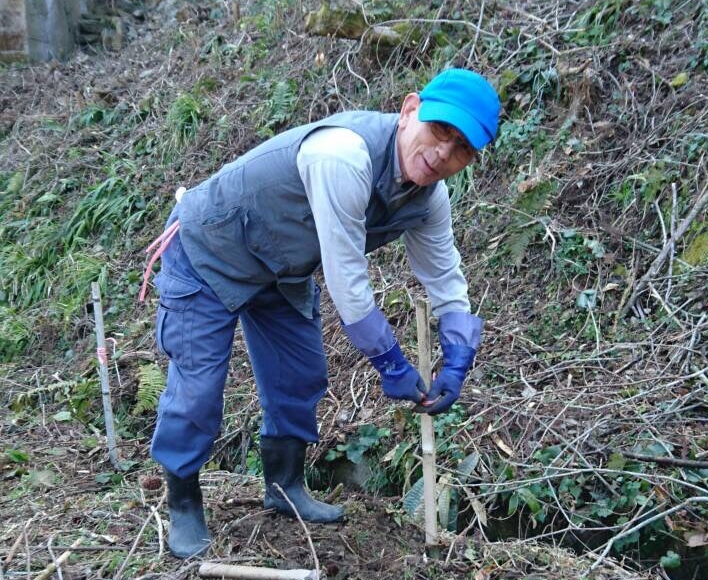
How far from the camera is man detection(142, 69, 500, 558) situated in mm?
2506

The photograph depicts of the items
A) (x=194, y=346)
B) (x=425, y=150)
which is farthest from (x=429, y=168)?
(x=194, y=346)

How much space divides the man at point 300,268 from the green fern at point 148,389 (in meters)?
1.81

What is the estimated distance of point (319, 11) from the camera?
682 centimetres

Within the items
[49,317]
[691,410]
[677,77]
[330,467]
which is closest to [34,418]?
[49,317]

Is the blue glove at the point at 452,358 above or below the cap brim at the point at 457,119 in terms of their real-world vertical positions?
below

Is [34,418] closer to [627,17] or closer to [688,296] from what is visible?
[688,296]

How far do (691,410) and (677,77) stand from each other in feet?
8.49

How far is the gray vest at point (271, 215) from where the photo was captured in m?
2.65

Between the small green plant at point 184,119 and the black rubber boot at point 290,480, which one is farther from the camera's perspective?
the small green plant at point 184,119

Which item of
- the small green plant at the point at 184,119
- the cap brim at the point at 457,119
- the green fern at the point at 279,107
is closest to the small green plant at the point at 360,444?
the cap brim at the point at 457,119

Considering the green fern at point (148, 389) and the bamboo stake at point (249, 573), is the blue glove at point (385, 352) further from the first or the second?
the green fern at point (148, 389)

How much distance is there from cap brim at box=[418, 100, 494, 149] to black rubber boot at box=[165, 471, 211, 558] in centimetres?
165

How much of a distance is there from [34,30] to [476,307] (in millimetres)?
8135

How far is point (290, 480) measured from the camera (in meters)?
3.37
